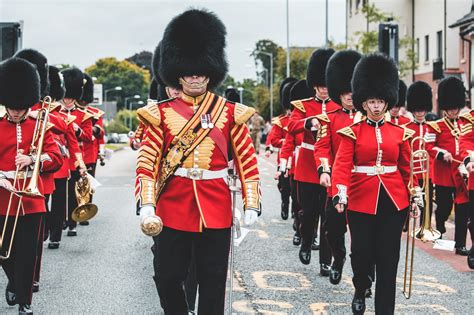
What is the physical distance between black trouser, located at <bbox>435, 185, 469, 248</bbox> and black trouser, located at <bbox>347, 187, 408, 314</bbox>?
Answer: 150 inches

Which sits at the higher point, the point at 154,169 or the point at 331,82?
the point at 331,82

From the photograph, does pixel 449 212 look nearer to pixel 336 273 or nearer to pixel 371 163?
pixel 336 273

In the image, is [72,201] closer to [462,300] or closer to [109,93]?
[462,300]

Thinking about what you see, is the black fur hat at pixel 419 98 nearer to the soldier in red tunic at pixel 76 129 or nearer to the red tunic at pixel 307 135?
the red tunic at pixel 307 135

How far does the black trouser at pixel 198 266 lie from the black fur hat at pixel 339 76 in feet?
12.9

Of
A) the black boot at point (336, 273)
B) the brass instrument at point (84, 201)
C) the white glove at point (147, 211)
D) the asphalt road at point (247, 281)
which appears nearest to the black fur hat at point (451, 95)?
the asphalt road at point (247, 281)

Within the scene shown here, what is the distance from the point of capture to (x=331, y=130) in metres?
8.85

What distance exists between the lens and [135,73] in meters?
148

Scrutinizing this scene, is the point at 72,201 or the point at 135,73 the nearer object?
the point at 72,201

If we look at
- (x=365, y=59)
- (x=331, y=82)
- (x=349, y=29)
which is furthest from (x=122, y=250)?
(x=349, y=29)

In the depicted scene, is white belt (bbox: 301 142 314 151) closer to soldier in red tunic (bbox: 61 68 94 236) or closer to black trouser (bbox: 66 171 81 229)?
soldier in red tunic (bbox: 61 68 94 236)

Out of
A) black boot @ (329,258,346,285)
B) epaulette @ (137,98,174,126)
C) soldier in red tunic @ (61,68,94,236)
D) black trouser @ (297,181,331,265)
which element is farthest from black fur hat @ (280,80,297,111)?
epaulette @ (137,98,174,126)

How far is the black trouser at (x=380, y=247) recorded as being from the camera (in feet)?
23.2

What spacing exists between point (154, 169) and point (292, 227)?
8.20 meters
